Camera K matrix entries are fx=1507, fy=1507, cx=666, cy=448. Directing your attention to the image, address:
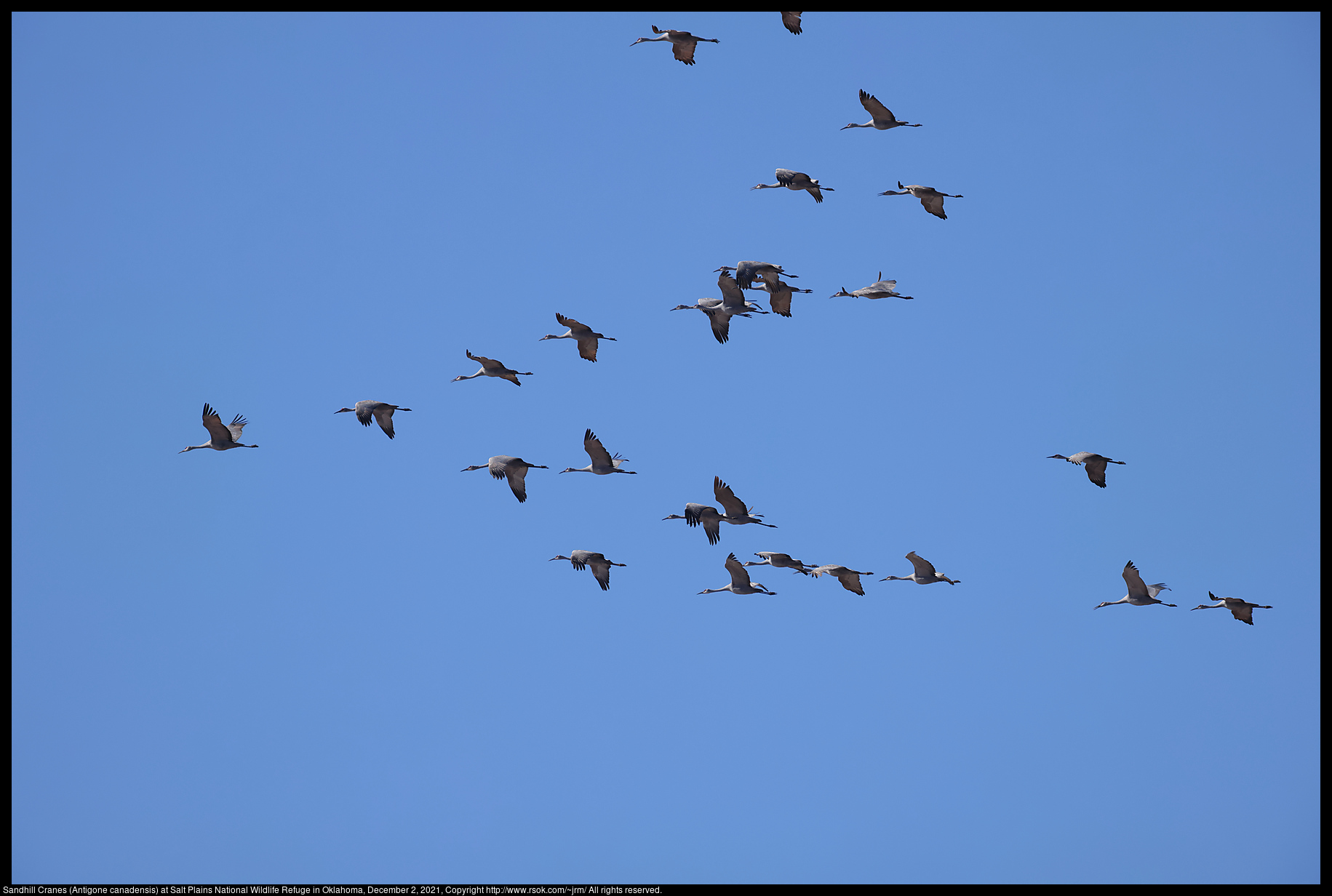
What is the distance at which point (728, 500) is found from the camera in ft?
99.4

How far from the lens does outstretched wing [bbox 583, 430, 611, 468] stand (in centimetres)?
3275

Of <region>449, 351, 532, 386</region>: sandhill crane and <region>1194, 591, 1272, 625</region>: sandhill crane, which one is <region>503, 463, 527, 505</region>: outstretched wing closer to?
<region>449, 351, 532, 386</region>: sandhill crane

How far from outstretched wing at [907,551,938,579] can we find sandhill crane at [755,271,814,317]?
20.7ft

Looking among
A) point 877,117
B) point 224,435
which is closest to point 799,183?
point 877,117

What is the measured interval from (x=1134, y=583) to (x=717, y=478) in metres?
10.9

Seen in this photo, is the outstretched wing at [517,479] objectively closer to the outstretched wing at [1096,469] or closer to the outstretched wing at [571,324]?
the outstretched wing at [571,324]

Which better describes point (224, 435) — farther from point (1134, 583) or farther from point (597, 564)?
point (1134, 583)

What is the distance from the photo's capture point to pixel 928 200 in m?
34.6

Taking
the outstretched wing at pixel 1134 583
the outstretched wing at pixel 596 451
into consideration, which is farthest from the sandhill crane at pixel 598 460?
the outstretched wing at pixel 1134 583

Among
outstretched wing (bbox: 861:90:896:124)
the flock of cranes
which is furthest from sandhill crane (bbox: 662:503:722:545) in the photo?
outstretched wing (bbox: 861:90:896:124)

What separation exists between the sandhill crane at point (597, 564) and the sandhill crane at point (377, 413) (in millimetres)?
4890

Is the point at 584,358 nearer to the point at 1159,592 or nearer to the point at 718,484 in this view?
the point at 718,484

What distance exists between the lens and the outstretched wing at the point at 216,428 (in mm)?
34594
